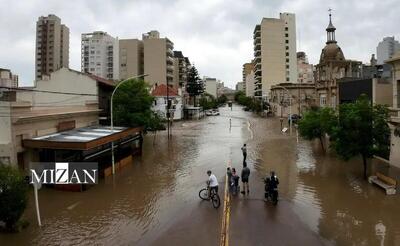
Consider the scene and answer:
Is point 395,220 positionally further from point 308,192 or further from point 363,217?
point 308,192

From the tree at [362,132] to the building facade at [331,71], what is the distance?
26281mm

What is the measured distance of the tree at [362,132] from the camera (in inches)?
799

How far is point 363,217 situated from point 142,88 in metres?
22.7

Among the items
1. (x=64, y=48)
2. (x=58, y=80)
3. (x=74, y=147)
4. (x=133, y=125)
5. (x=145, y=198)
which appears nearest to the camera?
(x=145, y=198)

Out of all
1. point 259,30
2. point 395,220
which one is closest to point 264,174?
point 395,220

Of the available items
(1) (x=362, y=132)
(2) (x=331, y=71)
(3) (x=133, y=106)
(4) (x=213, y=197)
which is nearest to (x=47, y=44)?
(2) (x=331, y=71)

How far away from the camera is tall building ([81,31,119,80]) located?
132 m

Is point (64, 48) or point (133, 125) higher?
point (64, 48)

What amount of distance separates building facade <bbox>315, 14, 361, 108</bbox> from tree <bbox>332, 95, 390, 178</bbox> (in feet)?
86.2

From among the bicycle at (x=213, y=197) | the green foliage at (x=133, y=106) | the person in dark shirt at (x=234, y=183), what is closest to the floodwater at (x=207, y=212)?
the bicycle at (x=213, y=197)

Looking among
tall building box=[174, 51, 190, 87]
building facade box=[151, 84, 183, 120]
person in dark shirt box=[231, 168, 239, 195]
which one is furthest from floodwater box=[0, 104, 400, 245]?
tall building box=[174, 51, 190, 87]

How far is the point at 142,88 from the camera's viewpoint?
33.3 m

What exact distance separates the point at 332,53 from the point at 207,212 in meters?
49.8

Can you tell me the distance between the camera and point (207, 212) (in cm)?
1521
